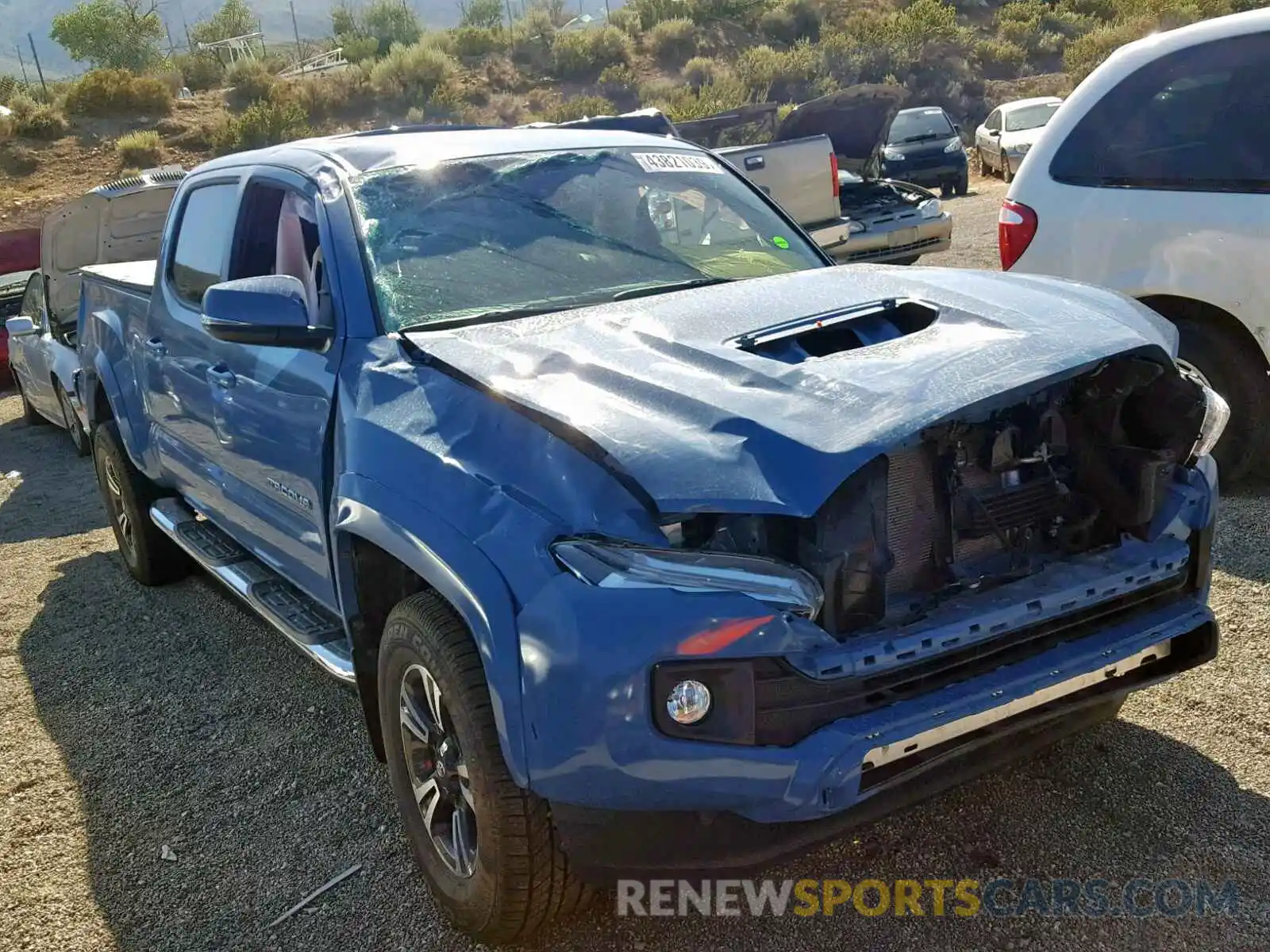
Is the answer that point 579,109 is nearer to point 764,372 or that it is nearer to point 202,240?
point 202,240

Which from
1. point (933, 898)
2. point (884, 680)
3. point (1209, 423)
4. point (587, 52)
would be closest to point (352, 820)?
point (933, 898)

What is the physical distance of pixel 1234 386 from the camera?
202 inches

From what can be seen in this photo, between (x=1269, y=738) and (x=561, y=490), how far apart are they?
7.57 feet

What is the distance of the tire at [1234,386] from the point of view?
509cm

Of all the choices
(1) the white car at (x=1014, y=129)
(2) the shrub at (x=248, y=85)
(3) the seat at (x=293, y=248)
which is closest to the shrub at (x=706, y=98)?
(1) the white car at (x=1014, y=129)

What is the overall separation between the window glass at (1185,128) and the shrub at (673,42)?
36.0 m

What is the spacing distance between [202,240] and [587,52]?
35814 millimetres

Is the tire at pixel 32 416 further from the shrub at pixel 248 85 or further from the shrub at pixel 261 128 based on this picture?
the shrub at pixel 248 85

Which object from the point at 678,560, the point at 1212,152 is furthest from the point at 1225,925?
the point at 1212,152

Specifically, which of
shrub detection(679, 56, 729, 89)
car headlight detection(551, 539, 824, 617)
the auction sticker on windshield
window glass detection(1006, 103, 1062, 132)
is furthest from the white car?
car headlight detection(551, 539, 824, 617)

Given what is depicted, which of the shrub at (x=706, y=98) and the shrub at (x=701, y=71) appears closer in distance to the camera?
the shrub at (x=706, y=98)

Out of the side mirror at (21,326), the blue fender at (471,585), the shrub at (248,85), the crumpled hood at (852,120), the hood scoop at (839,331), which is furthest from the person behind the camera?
the shrub at (248,85)

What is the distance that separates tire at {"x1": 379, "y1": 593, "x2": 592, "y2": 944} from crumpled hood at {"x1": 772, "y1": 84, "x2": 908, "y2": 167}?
8690 mm

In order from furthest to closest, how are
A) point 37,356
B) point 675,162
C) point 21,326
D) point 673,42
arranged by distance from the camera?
point 673,42 < point 37,356 < point 21,326 < point 675,162
